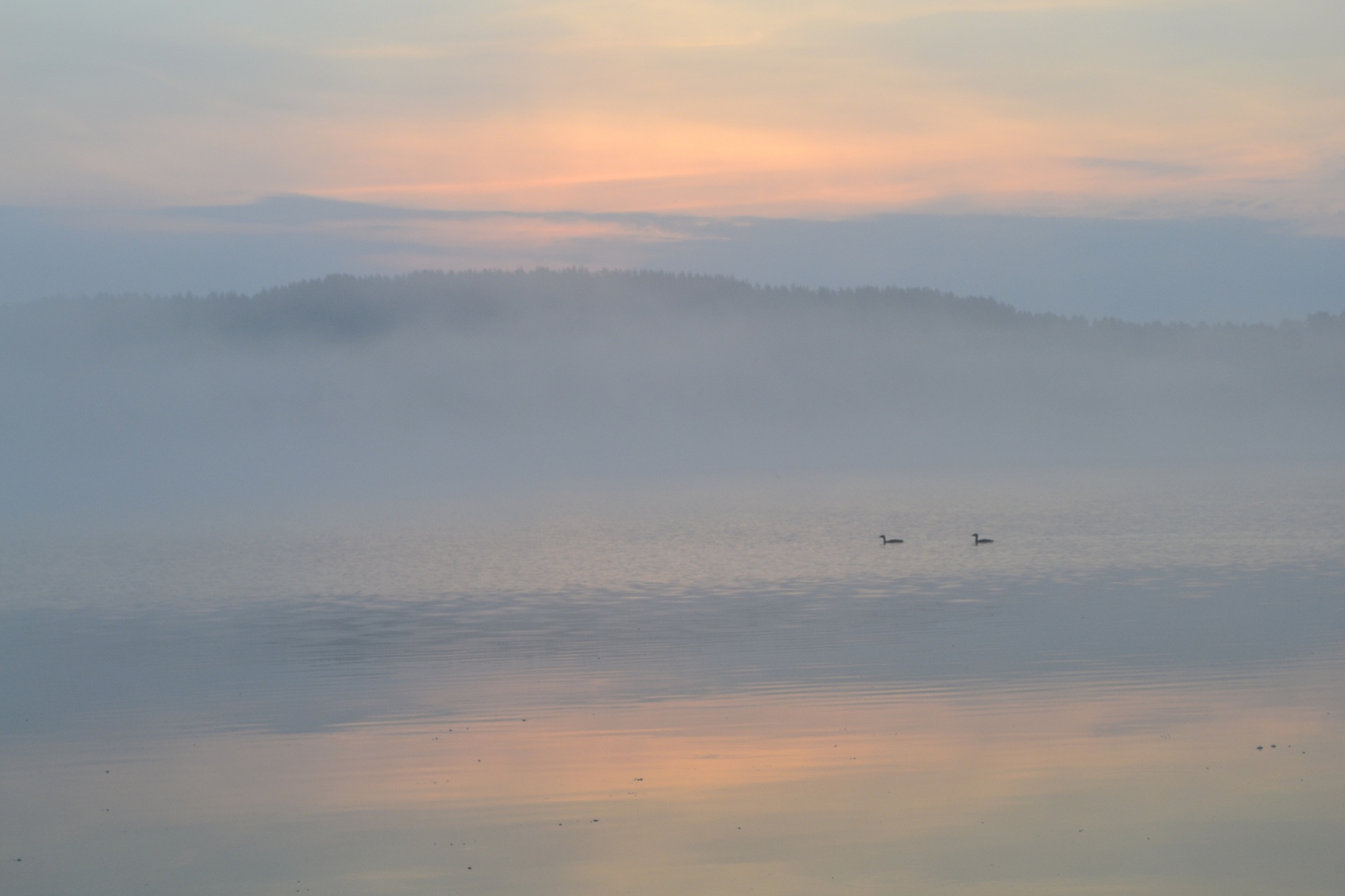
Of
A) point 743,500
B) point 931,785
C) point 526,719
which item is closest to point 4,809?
point 526,719

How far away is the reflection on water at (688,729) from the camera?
1127 centimetres

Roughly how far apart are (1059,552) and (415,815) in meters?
28.5

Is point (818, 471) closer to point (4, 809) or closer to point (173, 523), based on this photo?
point (173, 523)

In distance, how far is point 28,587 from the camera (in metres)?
35.1

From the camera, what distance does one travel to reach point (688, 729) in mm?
15984

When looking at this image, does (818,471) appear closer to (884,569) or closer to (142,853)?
(884,569)

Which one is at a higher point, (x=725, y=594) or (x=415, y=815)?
(x=415, y=815)

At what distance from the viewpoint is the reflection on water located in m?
11.3

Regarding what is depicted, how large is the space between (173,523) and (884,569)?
38.5 m

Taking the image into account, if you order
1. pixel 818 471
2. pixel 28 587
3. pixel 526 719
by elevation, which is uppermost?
pixel 526 719

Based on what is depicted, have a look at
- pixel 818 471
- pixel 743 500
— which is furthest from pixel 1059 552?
pixel 818 471

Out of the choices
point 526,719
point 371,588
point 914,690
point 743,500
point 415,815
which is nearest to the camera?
point 415,815

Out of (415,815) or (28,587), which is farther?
(28,587)

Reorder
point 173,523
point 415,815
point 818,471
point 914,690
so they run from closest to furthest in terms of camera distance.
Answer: point 415,815 < point 914,690 < point 173,523 < point 818,471
